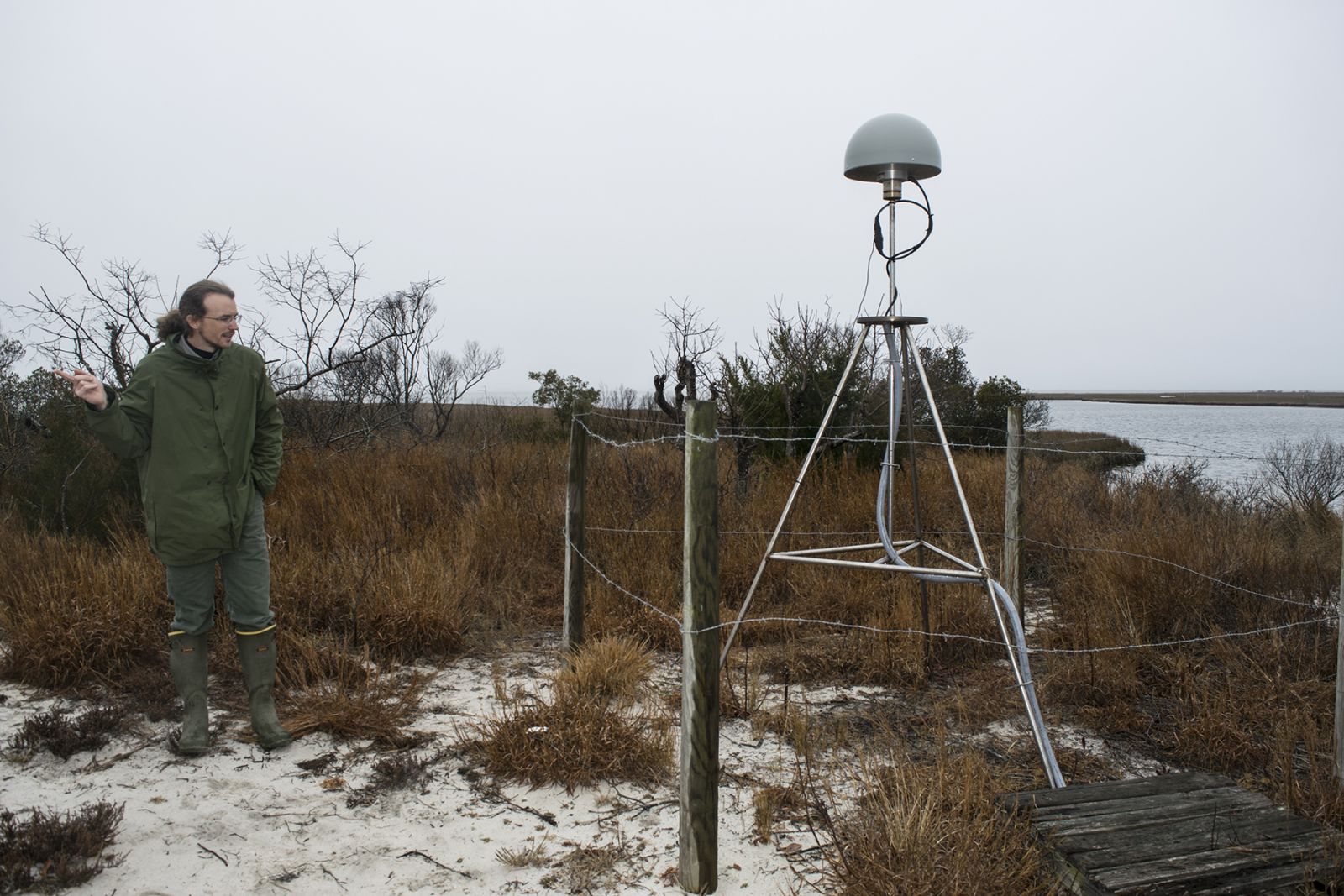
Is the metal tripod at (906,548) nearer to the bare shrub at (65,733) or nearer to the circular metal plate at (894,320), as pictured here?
the circular metal plate at (894,320)

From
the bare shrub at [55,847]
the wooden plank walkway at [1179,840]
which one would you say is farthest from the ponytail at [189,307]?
the wooden plank walkway at [1179,840]

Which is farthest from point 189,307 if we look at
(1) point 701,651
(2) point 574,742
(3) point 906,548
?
(3) point 906,548

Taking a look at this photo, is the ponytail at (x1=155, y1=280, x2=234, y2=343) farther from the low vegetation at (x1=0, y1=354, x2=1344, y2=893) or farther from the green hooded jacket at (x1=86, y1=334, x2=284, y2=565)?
the low vegetation at (x1=0, y1=354, x2=1344, y2=893)

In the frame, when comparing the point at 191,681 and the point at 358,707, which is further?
the point at 358,707

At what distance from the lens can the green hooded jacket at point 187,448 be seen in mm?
3443

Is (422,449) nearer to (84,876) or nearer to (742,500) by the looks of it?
(742,500)

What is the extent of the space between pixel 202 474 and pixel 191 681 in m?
0.88

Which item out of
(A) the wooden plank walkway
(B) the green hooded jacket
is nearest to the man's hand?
(B) the green hooded jacket

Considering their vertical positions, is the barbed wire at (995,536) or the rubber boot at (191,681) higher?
the barbed wire at (995,536)

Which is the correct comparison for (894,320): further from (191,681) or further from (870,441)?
(191,681)

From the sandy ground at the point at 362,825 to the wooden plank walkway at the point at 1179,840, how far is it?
78cm

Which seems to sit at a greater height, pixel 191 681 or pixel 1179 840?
pixel 191 681

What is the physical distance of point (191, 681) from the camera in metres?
3.66

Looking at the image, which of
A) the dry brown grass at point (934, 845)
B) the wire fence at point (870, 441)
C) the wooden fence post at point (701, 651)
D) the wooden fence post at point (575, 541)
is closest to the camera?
the dry brown grass at point (934, 845)
